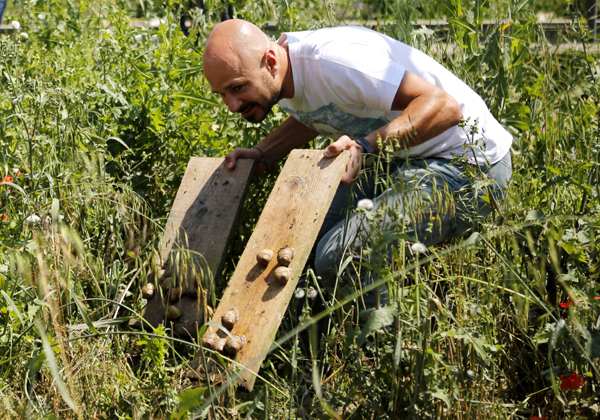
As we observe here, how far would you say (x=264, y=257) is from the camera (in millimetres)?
2549

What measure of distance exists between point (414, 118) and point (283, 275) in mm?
797

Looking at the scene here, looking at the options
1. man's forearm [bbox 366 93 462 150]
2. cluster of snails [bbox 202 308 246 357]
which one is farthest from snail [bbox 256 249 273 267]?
man's forearm [bbox 366 93 462 150]

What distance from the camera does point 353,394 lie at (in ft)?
6.61

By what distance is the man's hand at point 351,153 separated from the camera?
259 centimetres

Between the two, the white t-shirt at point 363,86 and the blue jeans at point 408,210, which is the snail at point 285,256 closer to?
the blue jeans at point 408,210

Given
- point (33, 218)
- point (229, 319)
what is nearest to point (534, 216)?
point (229, 319)

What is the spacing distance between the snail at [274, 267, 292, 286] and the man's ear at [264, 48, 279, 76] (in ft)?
3.02

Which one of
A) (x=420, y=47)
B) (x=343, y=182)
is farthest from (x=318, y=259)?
(x=420, y=47)

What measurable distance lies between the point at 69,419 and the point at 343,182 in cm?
130

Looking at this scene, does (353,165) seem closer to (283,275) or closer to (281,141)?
(283,275)

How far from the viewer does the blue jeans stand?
1.96 metres

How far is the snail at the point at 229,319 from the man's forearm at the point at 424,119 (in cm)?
84

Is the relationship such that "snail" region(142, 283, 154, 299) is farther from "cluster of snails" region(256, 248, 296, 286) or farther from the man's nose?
the man's nose

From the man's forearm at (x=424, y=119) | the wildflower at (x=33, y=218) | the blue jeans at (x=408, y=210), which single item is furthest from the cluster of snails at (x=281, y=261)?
the wildflower at (x=33, y=218)
